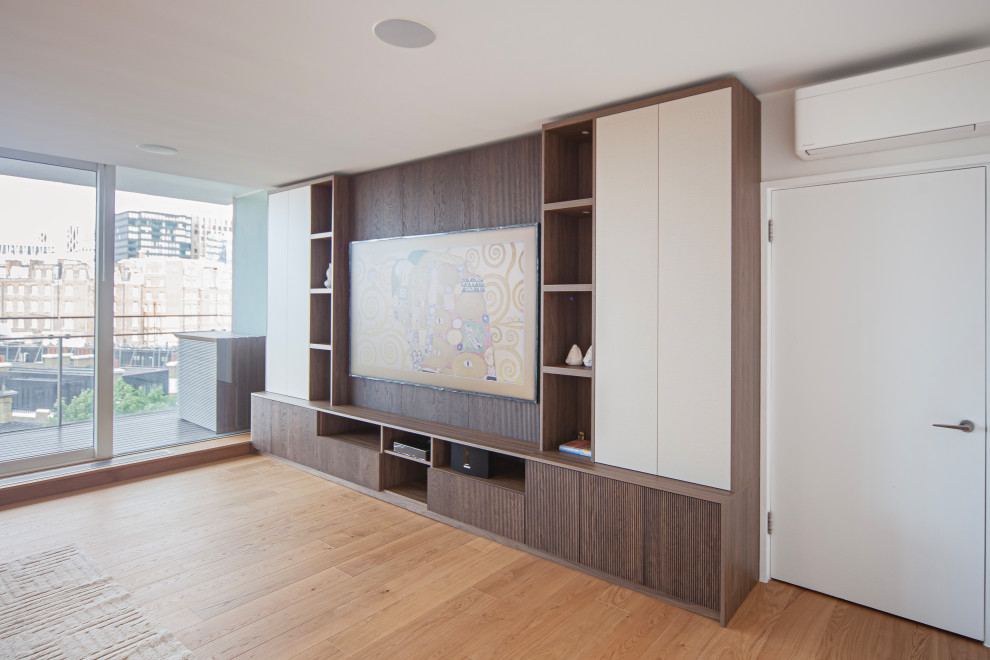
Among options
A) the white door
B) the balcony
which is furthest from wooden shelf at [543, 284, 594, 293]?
the balcony

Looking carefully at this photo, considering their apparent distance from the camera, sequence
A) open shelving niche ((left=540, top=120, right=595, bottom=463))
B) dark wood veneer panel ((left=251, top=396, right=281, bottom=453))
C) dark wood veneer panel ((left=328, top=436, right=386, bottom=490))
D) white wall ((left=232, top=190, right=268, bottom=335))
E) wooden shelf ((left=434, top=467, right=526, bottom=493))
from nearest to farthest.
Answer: open shelving niche ((left=540, top=120, right=595, bottom=463)), wooden shelf ((left=434, top=467, right=526, bottom=493)), dark wood veneer panel ((left=328, top=436, right=386, bottom=490)), dark wood veneer panel ((left=251, top=396, right=281, bottom=453)), white wall ((left=232, top=190, right=268, bottom=335))

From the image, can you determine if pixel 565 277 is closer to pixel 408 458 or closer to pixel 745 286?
pixel 745 286

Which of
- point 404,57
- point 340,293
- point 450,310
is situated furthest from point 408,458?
point 404,57

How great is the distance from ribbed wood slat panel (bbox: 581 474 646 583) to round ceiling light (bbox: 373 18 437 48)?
218 cm

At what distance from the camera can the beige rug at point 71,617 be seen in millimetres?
2195

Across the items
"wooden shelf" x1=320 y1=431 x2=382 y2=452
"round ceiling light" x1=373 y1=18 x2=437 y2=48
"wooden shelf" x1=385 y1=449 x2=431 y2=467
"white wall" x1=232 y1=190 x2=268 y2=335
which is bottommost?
"wooden shelf" x1=385 y1=449 x2=431 y2=467

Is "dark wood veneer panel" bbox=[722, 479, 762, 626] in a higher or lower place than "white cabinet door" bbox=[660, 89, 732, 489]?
lower

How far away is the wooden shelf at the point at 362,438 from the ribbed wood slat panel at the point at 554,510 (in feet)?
4.67

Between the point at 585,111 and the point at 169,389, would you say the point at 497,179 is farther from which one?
the point at 169,389

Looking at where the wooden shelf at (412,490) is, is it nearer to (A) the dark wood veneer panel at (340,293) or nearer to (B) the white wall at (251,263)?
(A) the dark wood veneer panel at (340,293)

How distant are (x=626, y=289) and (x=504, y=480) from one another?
1.43 metres

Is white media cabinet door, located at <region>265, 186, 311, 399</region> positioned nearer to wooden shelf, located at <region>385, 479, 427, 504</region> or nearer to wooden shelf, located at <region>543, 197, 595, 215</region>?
wooden shelf, located at <region>385, 479, 427, 504</region>

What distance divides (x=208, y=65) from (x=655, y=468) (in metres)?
2.82

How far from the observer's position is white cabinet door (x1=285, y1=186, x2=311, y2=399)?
15.6 feet
